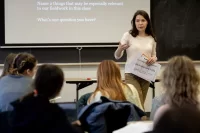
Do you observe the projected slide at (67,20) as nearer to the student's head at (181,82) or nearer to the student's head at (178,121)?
the student's head at (181,82)

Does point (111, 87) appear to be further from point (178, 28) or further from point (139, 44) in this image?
point (178, 28)

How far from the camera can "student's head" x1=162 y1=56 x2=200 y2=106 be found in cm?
182

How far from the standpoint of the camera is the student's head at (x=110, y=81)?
104 inches

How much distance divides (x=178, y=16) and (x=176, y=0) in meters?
0.27

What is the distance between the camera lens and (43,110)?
5.87ft

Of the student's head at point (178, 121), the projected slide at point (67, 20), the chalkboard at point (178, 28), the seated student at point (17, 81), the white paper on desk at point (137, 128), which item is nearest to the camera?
the student's head at point (178, 121)

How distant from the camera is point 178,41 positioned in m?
5.70

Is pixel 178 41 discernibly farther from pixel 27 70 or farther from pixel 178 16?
pixel 27 70

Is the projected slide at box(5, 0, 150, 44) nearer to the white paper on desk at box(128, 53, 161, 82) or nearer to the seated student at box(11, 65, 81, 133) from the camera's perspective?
the white paper on desk at box(128, 53, 161, 82)

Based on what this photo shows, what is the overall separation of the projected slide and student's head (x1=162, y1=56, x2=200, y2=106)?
3.67 metres

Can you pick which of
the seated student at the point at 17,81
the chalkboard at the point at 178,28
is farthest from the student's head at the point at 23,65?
the chalkboard at the point at 178,28

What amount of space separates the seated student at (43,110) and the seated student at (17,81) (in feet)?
1.86

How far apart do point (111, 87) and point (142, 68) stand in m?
1.12

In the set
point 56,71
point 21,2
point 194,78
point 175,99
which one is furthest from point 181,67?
point 21,2
